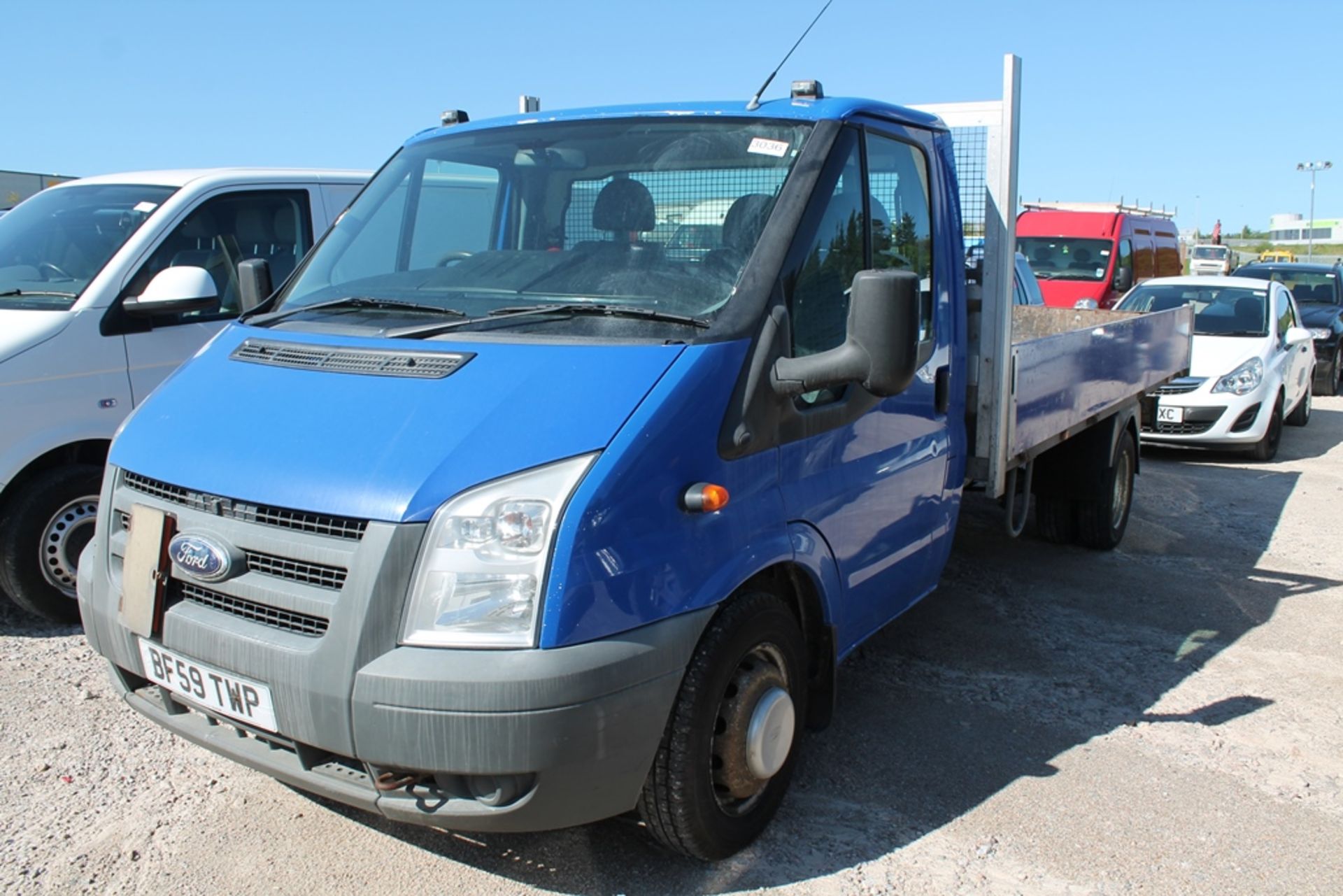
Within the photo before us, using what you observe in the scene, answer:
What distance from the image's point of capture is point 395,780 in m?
2.78

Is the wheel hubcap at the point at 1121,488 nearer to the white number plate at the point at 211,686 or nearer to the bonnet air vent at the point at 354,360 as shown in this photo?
the bonnet air vent at the point at 354,360

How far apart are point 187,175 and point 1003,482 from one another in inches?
170

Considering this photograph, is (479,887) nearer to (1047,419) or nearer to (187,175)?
(1047,419)

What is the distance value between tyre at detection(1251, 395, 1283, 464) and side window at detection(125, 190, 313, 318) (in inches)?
347

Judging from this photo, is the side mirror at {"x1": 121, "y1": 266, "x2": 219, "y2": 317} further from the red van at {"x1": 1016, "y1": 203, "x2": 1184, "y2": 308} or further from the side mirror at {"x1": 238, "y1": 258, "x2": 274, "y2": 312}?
the red van at {"x1": 1016, "y1": 203, "x2": 1184, "y2": 308}

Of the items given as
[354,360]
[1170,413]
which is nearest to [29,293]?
[354,360]

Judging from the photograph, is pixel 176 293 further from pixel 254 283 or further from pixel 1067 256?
pixel 1067 256

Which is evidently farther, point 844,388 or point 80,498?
point 80,498

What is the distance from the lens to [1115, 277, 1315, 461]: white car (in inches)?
409

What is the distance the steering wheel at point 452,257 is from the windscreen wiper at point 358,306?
0.25 metres

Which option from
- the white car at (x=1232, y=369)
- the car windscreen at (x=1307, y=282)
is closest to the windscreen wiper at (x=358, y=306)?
the white car at (x=1232, y=369)

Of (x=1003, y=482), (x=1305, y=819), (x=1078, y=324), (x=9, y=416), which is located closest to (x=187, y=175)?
(x=9, y=416)

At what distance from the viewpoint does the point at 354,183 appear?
6.48 meters

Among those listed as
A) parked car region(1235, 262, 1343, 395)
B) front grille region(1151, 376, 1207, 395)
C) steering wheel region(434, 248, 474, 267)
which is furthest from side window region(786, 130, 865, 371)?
parked car region(1235, 262, 1343, 395)
